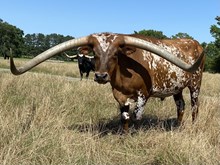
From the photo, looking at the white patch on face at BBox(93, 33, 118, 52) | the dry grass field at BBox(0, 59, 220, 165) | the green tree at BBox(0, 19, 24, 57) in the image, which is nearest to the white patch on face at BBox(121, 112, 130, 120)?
the dry grass field at BBox(0, 59, 220, 165)

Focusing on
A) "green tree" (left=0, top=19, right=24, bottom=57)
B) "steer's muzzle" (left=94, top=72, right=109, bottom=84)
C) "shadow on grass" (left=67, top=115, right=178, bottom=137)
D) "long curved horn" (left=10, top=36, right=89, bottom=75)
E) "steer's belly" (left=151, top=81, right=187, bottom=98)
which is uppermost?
"green tree" (left=0, top=19, right=24, bottom=57)

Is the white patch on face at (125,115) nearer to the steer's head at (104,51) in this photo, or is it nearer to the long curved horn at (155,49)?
the steer's head at (104,51)

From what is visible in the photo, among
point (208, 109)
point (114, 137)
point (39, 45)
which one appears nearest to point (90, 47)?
point (114, 137)

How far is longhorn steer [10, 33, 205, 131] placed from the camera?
20.0ft

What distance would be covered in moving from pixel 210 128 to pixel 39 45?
13899 centimetres

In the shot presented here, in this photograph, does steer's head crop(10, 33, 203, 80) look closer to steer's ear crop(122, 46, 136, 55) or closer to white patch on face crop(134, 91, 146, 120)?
steer's ear crop(122, 46, 136, 55)

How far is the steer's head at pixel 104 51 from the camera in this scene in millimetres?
5949

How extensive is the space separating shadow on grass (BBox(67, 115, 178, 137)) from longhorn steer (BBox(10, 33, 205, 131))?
0.32 metres

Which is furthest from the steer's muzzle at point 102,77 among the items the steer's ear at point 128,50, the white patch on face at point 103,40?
the steer's ear at point 128,50

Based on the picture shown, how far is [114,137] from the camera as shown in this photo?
6.70 metres

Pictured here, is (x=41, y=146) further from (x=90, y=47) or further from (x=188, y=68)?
(x=188, y=68)

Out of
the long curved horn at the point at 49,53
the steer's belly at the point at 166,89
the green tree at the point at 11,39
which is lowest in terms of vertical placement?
the steer's belly at the point at 166,89

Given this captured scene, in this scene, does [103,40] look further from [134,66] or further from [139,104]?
[139,104]

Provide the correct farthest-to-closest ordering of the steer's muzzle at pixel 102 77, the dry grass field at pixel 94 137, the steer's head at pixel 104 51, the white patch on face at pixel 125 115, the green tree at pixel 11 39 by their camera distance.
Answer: the green tree at pixel 11 39 → the white patch on face at pixel 125 115 → the steer's head at pixel 104 51 → the steer's muzzle at pixel 102 77 → the dry grass field at pixel 94 137
